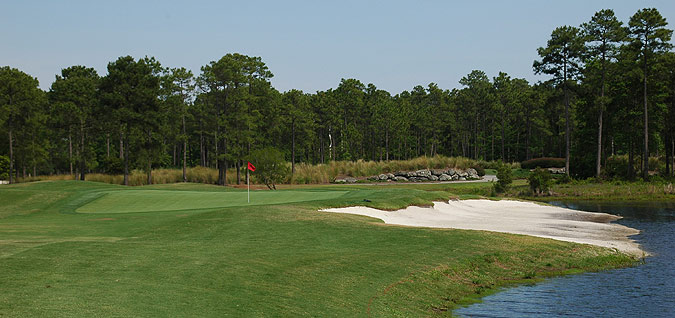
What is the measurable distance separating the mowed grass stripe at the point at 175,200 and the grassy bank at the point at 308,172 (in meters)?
30.0

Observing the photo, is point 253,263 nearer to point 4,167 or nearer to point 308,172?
point 308,172

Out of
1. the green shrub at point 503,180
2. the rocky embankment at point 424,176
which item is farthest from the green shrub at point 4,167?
the green shrub at point 503,180

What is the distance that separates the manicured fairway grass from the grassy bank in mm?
40212

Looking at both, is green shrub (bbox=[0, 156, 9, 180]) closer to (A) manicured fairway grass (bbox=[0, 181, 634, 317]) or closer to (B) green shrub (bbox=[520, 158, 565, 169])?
(A) manicured fairway grass (bbox=[0, 181, 634, 317])

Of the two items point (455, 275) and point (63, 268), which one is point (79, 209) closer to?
point (63, 268)

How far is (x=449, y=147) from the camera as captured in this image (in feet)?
472

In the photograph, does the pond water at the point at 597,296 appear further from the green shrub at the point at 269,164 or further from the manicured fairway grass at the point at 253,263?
the green shrub at the point at 269,164

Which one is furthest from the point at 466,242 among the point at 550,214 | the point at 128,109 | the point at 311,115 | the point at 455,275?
the point at 311,115

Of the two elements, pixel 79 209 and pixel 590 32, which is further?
pixel 590 32

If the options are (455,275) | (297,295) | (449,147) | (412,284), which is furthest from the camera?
(449,147)

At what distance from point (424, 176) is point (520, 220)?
1766 inches

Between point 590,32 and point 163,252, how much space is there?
61041 mm

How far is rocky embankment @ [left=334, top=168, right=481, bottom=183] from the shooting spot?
253 feet

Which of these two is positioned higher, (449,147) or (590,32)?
(590,32)
